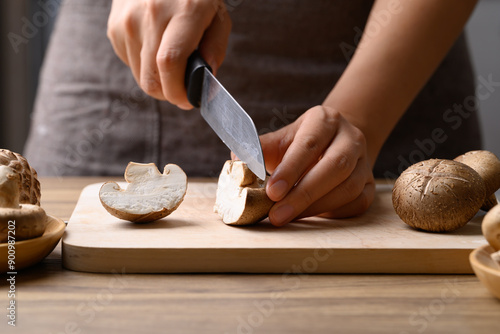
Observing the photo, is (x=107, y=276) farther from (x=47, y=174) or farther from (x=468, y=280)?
(x=47, y=174)

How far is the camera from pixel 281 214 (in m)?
1.40

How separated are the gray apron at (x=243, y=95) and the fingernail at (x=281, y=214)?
973mm

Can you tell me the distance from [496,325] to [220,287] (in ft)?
1.63

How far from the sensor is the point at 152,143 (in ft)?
7.80

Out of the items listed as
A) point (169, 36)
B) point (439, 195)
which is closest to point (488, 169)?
point (439, 195)

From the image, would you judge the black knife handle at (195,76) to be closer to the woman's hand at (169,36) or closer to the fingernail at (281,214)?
the woman's hand at (169,36)

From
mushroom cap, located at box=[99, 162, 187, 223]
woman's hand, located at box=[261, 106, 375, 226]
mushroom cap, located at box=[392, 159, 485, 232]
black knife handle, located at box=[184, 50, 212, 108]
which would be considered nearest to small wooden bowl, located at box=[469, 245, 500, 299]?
mushroom cap, located at box=[392, 159, 485, 232]

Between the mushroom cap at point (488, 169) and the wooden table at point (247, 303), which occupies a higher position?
the mushroom cap at point (488, 169)

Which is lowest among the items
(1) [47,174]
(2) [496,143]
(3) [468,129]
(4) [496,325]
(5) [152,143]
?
(2) [496,143]

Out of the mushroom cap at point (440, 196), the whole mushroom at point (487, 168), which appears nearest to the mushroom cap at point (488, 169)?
the whole mushroom at point (487, 168)

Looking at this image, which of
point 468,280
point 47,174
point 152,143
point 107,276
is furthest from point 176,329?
point 47,174

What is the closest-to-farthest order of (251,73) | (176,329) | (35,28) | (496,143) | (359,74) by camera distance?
(176,329), (359,74), (251,73), (35,28), (496,143)

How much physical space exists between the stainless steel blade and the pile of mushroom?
36cm

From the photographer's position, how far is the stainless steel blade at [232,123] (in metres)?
1.41
